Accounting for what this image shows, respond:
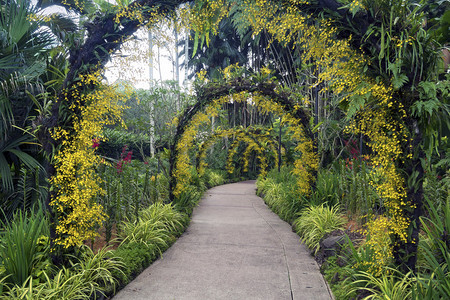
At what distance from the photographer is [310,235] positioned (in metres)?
4.86

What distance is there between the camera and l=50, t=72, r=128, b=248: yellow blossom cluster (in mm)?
3242

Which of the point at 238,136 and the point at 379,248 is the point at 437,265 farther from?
the point at 238,136

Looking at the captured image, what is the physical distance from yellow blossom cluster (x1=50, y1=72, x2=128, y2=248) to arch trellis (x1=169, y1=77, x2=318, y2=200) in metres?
3.47

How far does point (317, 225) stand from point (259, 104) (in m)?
3.27

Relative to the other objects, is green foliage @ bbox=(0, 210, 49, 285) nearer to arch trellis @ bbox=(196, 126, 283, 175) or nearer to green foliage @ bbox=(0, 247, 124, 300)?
green foliage @ bbox=(0, 247, 124, 300)

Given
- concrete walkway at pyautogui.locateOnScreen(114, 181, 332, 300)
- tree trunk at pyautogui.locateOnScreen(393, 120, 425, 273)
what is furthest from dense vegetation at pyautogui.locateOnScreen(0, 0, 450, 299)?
concrete walkway at pyautogui.locateOnScreen(114, 181, 332, 300)

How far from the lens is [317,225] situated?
16.3 ft

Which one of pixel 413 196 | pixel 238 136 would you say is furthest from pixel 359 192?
pixel 238 136

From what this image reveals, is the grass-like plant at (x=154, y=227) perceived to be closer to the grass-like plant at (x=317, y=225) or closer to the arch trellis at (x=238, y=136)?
the grass-like plant at (x=317, y=225)

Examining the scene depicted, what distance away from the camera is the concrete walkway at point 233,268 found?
11.1 feet

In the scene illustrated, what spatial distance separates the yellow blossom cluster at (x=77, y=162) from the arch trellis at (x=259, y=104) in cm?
347

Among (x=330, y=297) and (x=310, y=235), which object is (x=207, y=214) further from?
(x=330, y=297)

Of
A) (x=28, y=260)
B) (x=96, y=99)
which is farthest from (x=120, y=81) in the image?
(x=28, y=260)

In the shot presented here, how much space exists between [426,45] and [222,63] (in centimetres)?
1825
